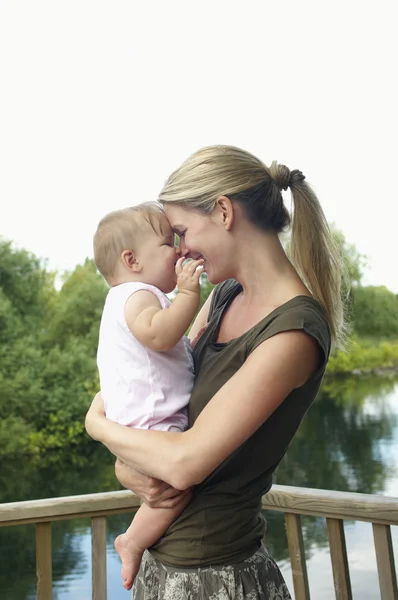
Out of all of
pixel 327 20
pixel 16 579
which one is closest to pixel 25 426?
pixel 16 579

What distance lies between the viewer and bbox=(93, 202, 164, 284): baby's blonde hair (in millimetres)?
1331

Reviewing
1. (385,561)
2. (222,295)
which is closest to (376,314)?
(385,561)

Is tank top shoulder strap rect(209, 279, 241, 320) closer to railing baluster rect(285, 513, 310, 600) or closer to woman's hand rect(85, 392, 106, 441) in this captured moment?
woman's hand rect(85, 392, 106, 441)

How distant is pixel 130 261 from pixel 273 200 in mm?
281

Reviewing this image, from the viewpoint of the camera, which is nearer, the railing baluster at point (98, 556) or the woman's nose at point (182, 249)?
the woman's nose at point (182, 249)

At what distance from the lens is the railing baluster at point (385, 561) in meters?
1.54

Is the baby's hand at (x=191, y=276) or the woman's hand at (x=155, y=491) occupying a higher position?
the baby's hand at (x=191, y=276)

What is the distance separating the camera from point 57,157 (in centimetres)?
2003

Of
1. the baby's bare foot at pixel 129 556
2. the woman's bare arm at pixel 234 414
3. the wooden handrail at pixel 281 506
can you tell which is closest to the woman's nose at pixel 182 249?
the woman's bare arm at pixel 234 414

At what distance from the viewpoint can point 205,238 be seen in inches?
47.7

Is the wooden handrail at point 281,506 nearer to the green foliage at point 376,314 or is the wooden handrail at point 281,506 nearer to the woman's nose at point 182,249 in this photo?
the woman's nose at point 182,249

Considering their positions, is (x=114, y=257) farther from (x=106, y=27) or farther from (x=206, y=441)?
(x=106, y=27)

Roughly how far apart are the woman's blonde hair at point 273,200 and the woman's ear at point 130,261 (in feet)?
0.42

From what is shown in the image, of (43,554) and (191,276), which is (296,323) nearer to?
(191,276)
